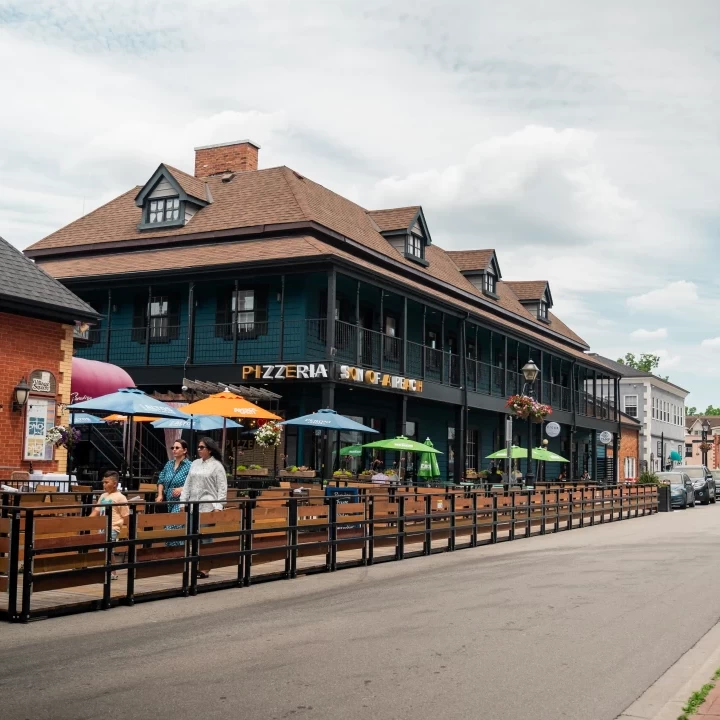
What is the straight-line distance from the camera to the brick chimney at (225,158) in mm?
36406

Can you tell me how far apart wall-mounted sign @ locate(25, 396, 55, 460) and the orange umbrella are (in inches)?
105

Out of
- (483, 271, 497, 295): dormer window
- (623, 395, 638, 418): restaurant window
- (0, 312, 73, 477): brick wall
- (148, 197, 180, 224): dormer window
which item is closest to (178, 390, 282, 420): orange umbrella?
(0, 312, 73, 477): brick wall

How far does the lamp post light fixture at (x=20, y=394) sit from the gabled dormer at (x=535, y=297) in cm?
3356

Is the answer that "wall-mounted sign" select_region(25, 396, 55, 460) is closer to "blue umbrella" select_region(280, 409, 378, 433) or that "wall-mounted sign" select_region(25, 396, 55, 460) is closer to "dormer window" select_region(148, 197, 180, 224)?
"blue umbrella" select_region(280, 409, 378, 433)

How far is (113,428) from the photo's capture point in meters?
29.3

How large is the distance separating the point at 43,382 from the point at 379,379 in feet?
36.8

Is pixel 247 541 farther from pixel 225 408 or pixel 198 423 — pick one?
pixel 198 423

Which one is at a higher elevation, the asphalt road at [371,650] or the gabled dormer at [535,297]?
the gabled dormer at [535,297]

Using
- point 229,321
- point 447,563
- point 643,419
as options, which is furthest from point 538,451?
point 643,419

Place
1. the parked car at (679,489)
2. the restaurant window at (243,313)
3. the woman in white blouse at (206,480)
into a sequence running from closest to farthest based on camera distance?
the woman in white blouse at (206,480) < the restaurant window at (243,313) < the parked car at (679,489)

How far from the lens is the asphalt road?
6.29 m

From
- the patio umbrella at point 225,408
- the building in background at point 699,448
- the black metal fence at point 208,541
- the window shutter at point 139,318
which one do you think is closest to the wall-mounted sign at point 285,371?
the window shutter at point 139,318

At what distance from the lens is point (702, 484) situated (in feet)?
147

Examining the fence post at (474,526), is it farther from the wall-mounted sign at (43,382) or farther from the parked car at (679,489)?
the parked car at (679,489)
